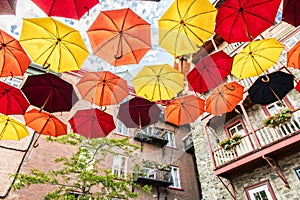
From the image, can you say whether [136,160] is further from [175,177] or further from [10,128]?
[10,128]

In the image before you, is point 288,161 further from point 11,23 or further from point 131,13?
point 11,23

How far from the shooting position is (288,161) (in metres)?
6.96

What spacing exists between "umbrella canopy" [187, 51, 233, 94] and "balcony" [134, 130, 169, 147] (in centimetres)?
832

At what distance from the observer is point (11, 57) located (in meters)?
3.30

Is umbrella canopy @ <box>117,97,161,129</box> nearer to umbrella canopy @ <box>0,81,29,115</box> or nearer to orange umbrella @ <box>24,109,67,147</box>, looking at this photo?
orange umbrella @ <box>24,109,67,147</box>

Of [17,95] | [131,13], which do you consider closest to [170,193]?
[17,95]

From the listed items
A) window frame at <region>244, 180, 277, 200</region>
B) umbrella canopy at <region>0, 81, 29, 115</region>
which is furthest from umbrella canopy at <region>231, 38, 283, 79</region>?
window frame at <region>244, 180, 277, 200</region>

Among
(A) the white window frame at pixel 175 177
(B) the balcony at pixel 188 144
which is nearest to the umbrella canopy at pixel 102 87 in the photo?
(A) the white window frame at pixel 175 177

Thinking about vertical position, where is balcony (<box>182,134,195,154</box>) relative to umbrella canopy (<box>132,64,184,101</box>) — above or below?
above

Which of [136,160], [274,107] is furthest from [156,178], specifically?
[274,107]

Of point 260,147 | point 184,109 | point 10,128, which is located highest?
point 260,147

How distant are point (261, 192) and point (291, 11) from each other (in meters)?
6.46

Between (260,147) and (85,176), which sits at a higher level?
(260,147)

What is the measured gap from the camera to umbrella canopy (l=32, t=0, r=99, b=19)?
2816 millimetres
